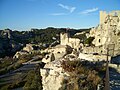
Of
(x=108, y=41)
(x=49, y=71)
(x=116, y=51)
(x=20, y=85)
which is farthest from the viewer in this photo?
(x=108, y=41)

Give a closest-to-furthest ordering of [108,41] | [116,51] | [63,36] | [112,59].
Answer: [112,59]
[116,51]
[108,41]
[63,36]

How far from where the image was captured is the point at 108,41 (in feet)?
77.2

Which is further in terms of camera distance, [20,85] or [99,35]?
[99,35]

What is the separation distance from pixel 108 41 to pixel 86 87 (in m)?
15.3

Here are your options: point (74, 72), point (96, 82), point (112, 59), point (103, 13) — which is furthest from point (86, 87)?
point (103, 13)

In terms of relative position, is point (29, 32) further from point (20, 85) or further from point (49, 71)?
point (49, 71)

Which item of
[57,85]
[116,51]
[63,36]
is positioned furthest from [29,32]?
[57,85]

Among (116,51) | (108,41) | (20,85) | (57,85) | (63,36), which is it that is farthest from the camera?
(63,36)

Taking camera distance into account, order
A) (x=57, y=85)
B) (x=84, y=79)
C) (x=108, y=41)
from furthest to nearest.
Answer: (x=108, y=41) → (x=57, y=85) → (x=84, y=79)

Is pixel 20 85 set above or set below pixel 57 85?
below

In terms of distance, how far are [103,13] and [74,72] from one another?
1880 cm

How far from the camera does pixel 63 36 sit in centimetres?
4016

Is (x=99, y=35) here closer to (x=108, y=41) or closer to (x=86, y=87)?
(x=108, y=41)

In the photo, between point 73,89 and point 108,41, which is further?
point 108,41
